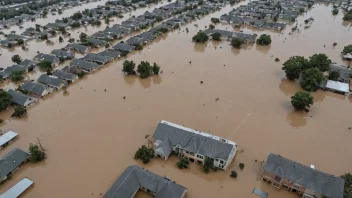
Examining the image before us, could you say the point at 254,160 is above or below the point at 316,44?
below

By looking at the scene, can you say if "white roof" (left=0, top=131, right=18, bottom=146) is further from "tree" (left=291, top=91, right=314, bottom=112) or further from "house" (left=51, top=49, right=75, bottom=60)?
"tree" (left=291, top=91, right=314, bottom=112)

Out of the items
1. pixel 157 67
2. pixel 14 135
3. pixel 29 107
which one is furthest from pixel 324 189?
pixel 29 107

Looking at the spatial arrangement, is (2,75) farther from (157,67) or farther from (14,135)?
(157,67)

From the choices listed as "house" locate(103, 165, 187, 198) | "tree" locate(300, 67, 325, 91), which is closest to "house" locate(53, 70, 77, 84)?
"house" locate(103, 165, 187, 198)

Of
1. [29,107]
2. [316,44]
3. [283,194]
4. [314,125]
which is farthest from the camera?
[316,44]

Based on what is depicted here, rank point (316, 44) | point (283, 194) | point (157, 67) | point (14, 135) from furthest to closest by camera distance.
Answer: point (316, 44), point (157, 67), point (14, 135), point (283, 194)

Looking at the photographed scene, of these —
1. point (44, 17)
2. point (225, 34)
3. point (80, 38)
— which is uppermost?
point (225, 34)

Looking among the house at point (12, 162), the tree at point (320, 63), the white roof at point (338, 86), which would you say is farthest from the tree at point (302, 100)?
the house at point (12, 162)

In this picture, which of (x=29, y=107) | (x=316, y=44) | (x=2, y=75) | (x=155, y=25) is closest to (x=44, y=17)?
(x=155, y=25)

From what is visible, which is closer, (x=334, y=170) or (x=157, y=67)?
(x=334, y=170)
